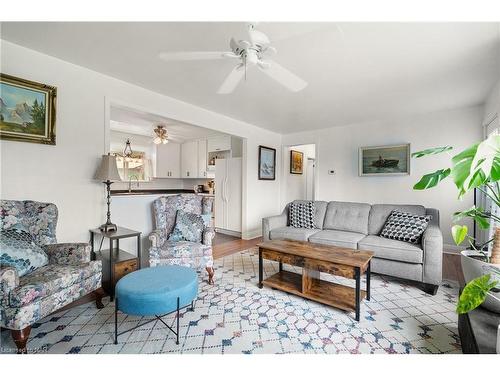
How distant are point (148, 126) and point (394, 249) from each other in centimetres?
482

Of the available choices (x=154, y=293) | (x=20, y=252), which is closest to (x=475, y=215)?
(x=154, y=293)

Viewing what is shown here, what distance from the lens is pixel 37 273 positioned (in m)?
1.62

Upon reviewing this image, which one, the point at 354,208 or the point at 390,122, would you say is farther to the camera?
the point at 390,122

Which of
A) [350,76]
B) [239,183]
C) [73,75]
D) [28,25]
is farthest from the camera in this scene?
[239,183]

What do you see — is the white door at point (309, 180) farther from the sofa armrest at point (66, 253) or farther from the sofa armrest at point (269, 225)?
the sofa armrest at point (66, 253)

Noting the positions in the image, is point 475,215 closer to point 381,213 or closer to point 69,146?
point 381,213

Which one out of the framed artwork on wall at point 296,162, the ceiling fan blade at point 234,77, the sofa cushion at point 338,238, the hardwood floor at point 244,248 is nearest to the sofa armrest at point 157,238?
the hardwood floor at point 244,248

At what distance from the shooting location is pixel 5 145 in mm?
1938

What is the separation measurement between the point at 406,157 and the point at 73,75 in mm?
4938

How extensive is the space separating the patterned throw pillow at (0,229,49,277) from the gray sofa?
252 centimetres

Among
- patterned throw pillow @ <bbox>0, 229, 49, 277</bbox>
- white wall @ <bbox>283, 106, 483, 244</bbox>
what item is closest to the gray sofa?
white wall @ <bbox>283, 106, 483, 244</bbox>

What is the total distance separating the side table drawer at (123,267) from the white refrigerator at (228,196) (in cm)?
260

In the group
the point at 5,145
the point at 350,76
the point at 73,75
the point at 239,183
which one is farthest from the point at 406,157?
the point at 5,145
